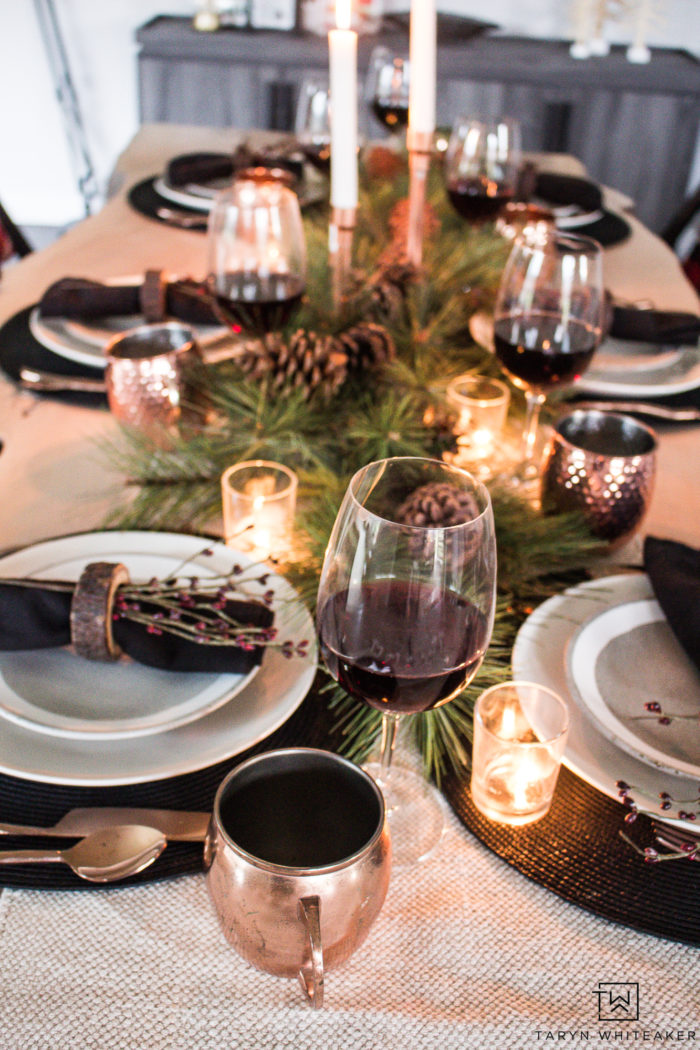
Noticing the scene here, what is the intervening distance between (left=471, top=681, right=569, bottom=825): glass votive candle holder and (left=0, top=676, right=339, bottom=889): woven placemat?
9cm

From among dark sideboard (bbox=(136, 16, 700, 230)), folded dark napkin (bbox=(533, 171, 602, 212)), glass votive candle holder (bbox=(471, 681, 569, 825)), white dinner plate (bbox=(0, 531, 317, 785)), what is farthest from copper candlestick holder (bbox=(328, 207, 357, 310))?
dark sideboard (bbox=(136, 16, 700, 230))

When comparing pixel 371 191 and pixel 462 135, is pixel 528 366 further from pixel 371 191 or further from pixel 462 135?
pixel 371 191

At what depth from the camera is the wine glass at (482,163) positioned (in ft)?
3.92

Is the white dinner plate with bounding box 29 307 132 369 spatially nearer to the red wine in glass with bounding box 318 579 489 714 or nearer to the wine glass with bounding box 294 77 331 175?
the wine glass with bounding box 294 77 331 175

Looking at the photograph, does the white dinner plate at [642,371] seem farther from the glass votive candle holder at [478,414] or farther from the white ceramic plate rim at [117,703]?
the white ceramic plate rim at [117,703]

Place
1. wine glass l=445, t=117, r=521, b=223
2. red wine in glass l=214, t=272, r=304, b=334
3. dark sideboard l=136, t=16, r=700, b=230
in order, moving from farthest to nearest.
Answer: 1. dark sideboard l=136, t=16, r=700, b=230
2. wine glass l=445, t=117, r=521, b=223
3. red wine in glass l=214, t=272, r=304, b=334

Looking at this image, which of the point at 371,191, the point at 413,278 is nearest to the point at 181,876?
the point at 413,278

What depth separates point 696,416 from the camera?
3.04ft

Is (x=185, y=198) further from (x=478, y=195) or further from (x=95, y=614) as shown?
(x=95, y=614)

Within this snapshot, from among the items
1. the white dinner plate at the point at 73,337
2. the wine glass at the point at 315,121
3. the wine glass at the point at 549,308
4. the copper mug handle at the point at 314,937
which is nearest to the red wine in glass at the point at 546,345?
the wine glass at the point at 549,308

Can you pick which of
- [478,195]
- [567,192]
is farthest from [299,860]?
[567,192]

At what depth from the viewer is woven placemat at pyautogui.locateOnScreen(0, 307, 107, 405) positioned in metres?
0.93

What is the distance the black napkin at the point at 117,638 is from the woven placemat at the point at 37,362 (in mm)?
413

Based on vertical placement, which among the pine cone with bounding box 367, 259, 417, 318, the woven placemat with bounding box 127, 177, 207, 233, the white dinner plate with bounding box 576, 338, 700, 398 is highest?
the pine cone with bounding box 367, 259, 417, 318
